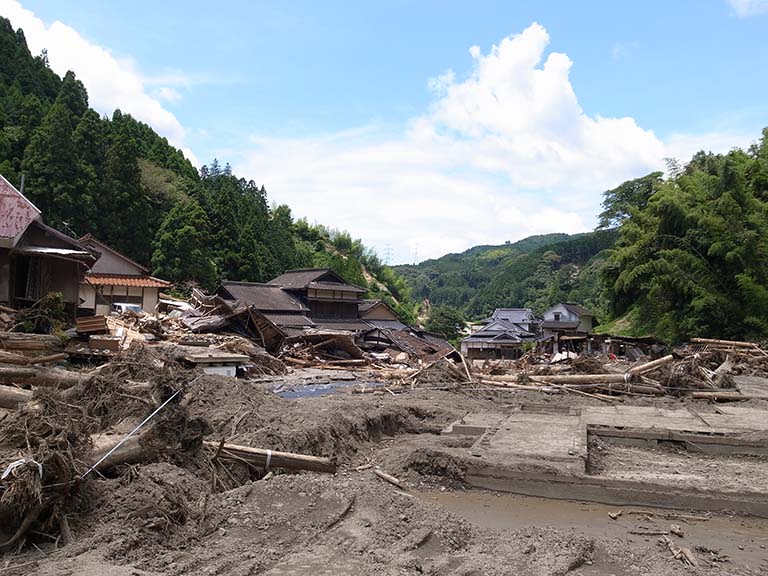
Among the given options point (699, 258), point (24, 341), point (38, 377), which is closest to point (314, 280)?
point (699, 258)

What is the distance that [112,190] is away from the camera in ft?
117

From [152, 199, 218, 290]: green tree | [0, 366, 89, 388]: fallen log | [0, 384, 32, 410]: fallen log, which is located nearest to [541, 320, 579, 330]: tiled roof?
[152, 199, 218, 290]: green tree

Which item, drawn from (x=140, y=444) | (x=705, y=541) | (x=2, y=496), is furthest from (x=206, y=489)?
(x=705, y=541)

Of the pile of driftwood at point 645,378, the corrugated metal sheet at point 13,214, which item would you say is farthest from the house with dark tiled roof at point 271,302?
the corrugated metal sheet at point 13,214

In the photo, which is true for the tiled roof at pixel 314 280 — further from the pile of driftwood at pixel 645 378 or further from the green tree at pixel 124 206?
the pile of driftwood at pixel 645 378

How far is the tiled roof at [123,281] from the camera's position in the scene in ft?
99.5

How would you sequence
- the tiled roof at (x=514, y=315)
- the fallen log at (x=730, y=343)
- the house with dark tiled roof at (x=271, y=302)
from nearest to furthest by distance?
the fallen log at (x=730, y=343) → the house with dark tiled roof at (x=271, y=302) → the tiled roof at (x=514, y=315)

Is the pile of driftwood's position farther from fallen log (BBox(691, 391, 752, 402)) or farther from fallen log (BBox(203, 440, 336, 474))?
fallen log (BBox(203, 440, 336, 474))

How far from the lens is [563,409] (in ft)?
40.2

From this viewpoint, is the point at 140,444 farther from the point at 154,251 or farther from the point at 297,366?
the point at 154,251

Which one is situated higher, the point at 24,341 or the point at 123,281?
the point at 123,281

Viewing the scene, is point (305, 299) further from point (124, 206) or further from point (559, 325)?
point (559, 325)

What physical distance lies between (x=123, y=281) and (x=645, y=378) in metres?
25.9

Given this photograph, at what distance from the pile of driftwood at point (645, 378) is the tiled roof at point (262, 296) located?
1535 cm
